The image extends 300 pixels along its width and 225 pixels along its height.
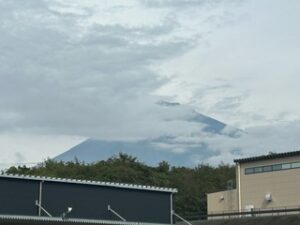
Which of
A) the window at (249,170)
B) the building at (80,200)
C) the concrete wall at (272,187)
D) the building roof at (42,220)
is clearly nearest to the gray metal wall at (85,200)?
the building at (80,200)

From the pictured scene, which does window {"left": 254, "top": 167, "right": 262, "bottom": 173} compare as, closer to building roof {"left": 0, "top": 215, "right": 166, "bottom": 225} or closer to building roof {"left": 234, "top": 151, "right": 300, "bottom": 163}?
building roof {"left": 234, "top": 151, "right": 300, "bottom": 163}

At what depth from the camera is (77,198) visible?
35875 millimetres

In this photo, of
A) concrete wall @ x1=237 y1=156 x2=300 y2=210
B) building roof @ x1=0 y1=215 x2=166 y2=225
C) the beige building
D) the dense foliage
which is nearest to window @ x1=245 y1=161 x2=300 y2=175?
the beige building

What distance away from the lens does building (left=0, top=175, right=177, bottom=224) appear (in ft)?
110

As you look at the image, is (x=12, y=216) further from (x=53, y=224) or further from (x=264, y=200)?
(x=264, y=200)

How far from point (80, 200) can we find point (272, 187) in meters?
34.9

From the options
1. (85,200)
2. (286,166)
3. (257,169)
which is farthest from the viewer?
(257,169)

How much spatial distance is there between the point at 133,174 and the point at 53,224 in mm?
59409

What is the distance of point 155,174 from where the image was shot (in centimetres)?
9744

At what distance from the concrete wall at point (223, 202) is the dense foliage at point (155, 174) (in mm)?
12890

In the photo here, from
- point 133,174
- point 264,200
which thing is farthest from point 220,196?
point 133,174

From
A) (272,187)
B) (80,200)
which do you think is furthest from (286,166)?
(80,200)

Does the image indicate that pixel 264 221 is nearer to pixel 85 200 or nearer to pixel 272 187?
pixel 272 187

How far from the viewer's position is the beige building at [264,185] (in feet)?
212
